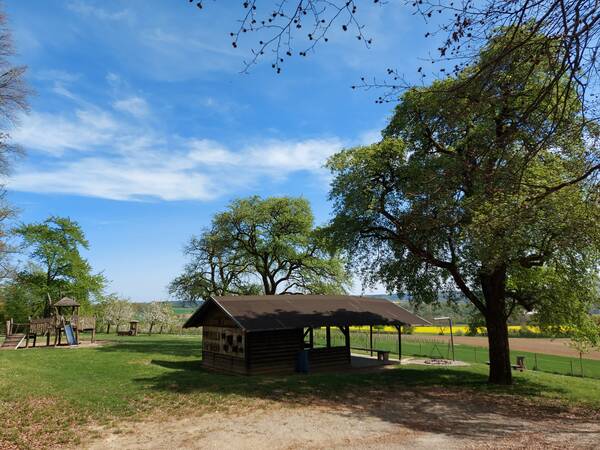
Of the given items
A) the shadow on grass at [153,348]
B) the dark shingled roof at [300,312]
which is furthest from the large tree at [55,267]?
the dark shingled roof at [300,312]

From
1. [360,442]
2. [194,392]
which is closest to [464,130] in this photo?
[360,442]

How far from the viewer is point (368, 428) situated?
12.0 m

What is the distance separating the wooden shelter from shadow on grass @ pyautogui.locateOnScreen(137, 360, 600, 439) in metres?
1.42

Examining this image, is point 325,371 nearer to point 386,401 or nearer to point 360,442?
point 386,401

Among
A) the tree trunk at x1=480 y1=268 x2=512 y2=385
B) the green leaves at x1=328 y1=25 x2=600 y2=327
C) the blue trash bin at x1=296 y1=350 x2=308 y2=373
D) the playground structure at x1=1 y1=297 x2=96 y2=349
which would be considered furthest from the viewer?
the playground structure at x1=1 y1=297 x2=96 y2=349

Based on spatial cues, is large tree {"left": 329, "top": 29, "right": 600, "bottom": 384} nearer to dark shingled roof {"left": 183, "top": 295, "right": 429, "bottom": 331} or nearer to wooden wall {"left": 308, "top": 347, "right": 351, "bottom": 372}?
dark shingled roof {"left": 183, "top": 295, "right": 429, "bottom": 331}

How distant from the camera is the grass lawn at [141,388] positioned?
39.9ft

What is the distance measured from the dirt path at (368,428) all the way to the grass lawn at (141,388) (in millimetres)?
1230

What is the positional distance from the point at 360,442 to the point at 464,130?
44.9ft

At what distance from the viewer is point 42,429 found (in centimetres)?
1120

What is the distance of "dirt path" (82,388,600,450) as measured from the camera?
10.5m

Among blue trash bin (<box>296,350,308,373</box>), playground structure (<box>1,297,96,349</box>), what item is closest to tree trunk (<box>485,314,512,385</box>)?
blue trash bin (<box>296,350,308,373</box>)

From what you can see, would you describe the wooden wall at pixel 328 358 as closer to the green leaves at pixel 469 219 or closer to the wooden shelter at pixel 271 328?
the wooden shelter at pixel 271 328

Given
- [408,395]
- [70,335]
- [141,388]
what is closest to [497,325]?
[408,395]
